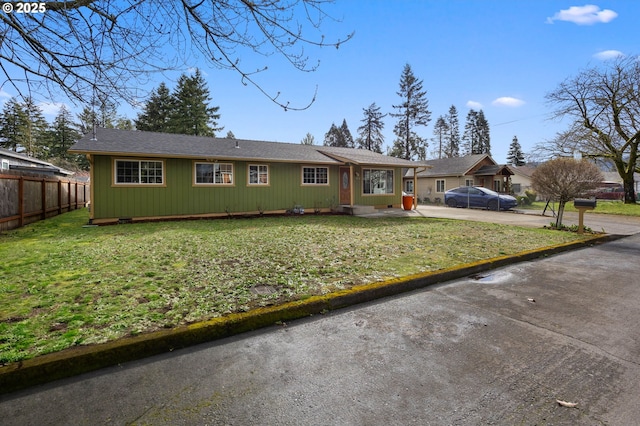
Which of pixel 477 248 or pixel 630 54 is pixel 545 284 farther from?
pixel 630 54

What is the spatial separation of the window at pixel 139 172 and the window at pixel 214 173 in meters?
1.44

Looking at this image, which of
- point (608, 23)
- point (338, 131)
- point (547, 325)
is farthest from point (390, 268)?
point (338, 131)

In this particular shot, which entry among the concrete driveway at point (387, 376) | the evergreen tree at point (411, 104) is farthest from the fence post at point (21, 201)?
the evergreen tree at point (411, 104)

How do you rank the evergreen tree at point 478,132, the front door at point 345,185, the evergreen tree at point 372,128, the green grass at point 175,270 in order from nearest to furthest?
1. the green grass at point 175,270
2. the front door at point 345,185
3. the evergreen tree at point 372,128
4. the evergreen tree at point 478,132

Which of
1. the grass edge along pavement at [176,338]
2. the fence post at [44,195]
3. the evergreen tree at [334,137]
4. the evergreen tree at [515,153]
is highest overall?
the evergreen tree at [334,137]

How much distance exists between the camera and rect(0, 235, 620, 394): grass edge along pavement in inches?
90.4

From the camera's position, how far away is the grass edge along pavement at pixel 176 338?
229cm

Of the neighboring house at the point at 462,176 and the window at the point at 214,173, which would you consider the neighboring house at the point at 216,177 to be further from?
the neighboring house at the point at 462,176

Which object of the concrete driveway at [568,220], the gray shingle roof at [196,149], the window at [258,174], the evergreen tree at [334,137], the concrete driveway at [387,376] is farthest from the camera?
the evergreen tree at [334,137]

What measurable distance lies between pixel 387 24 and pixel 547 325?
4116 mm

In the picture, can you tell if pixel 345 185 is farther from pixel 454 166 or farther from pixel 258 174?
pixel 454 166

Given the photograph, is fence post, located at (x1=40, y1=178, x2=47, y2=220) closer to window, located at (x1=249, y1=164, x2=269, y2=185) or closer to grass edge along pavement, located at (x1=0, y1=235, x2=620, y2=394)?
window, located at (x1=249, y1=164, x2=269, y2=185)

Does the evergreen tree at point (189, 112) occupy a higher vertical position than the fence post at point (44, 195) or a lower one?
higher

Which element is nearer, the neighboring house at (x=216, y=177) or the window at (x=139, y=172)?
the neighboring house at (x=216, y=177)
